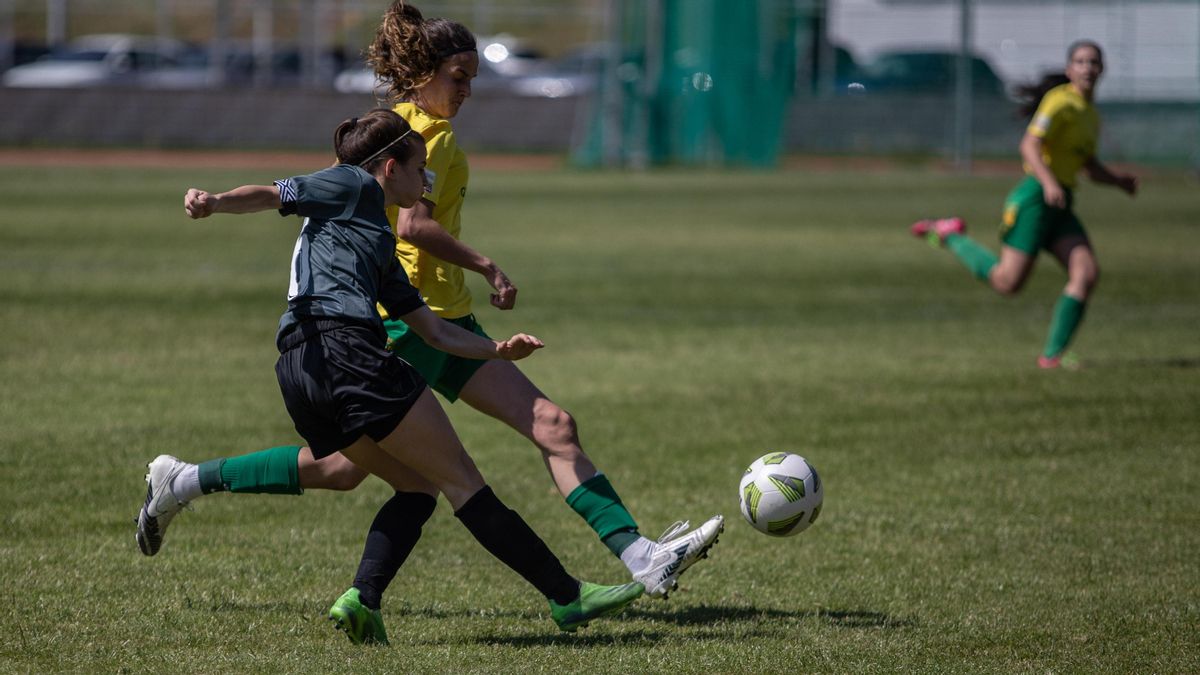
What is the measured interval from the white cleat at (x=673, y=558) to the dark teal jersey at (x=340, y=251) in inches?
45.8

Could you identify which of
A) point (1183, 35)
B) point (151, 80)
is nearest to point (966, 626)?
point (1183, 35)

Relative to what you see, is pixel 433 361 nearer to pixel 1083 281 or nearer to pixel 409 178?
pixel 409 178

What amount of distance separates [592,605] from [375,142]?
5.28 ft

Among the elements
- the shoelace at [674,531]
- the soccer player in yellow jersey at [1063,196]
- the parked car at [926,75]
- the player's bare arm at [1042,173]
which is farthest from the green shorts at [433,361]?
the parked car at [926,75]

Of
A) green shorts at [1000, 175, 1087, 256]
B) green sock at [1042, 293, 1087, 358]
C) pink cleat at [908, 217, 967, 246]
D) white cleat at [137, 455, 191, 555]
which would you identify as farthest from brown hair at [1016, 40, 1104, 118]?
white cleat at [137, 455, 191, 555]

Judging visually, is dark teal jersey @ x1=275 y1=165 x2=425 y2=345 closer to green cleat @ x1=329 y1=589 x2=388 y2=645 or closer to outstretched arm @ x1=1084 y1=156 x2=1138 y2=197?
green cleat @ x1=329 y1=589 x2=388 y2=645

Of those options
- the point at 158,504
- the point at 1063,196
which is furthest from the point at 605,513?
the point at 1063,196

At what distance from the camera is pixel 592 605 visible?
489 cm

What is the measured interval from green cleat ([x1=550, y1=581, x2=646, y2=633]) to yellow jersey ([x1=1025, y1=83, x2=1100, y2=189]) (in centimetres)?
678

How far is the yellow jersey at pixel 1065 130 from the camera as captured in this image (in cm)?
1078

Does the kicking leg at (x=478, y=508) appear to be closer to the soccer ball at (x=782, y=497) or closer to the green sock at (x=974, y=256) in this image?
the soccer ball at (x=782, y=497)

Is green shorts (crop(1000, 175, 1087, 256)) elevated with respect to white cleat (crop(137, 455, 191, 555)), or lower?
elevated

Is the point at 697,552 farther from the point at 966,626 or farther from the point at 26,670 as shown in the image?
the point at 26,670

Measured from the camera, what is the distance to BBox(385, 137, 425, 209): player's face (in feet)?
15.8
